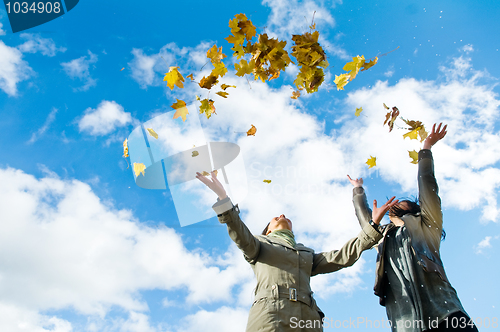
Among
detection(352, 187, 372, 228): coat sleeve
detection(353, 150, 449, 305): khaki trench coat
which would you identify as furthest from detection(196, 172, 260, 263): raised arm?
detection(352, 187, 372, 228): coat sleeve

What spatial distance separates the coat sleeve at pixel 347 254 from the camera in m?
2.74

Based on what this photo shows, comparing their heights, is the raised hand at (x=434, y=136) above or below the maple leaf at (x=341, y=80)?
below

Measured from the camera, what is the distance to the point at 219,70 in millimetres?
3203

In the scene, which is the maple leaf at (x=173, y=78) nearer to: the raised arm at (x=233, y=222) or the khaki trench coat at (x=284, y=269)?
the raised arm at (x=233, y=222)

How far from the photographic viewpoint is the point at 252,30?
124 inches

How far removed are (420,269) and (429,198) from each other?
0.65m

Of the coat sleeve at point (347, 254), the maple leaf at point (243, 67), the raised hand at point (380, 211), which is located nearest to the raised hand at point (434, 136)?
Result: the raised hand at point (380, 211)

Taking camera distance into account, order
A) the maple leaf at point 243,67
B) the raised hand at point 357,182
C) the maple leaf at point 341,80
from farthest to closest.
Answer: the raised hand at point 357,182, the maple leaf at point 341,80, the maple leaf at point 243,67

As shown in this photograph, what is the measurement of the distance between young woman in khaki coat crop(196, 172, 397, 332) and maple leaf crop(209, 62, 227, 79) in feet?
3.49

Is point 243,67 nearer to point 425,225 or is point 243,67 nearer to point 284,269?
point 284,269

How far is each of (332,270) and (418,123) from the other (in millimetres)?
1928

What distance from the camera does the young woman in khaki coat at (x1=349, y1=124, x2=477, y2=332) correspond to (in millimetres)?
2453

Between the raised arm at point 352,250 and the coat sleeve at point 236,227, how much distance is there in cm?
70

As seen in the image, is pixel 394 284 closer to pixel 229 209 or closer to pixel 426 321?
pixel 426 321
